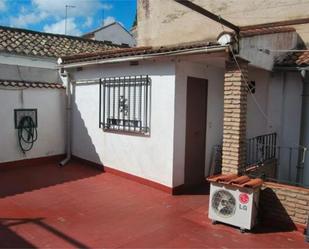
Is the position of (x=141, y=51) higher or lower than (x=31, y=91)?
higher

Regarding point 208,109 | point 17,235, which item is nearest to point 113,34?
point 208,109

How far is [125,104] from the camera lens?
896 cm

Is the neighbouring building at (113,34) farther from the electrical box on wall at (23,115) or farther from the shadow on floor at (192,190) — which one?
the shadow on floor at (192,190)

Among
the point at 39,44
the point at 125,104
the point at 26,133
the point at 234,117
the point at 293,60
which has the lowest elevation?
the point at 26,133

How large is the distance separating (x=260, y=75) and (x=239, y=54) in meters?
3.23

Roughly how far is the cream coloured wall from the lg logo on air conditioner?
6.57m

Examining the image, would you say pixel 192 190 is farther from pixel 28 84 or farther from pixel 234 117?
pixel 28 84

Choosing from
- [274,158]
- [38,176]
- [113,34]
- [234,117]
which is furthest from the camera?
[113,34]

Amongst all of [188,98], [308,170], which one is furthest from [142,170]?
[308,170]

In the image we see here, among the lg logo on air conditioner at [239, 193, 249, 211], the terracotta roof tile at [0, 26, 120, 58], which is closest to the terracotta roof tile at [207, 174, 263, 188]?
the lg logo on air conditioner at [239, 193, 249, 211]

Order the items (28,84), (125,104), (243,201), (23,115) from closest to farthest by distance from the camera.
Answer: (243,201), (125,104), (23,115), (28,84)

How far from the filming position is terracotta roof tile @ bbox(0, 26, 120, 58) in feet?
40.1

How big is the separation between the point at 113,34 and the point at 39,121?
1660 centimetres

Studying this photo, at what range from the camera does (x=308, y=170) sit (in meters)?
8.91
